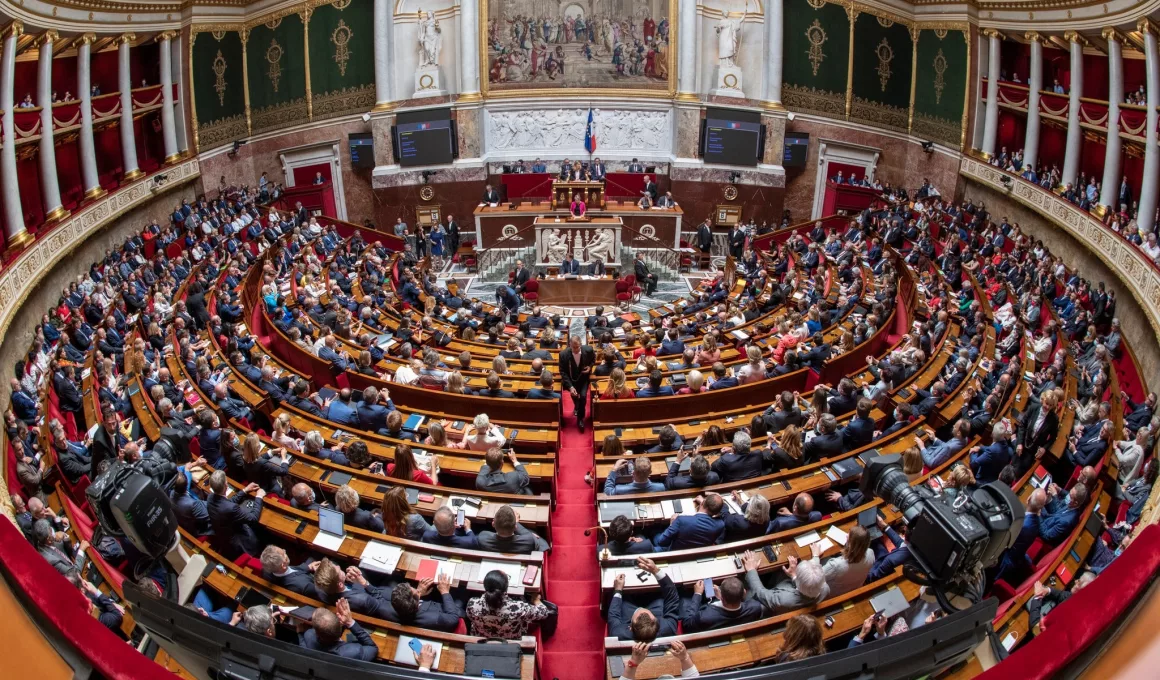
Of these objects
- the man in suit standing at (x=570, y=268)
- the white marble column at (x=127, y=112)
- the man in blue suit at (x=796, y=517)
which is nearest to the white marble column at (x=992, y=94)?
the man in suit standing at (x=570, y=268)

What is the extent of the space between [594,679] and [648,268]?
17.2m

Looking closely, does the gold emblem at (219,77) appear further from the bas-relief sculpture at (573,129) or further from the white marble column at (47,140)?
the bas-relief sculpture at (573,129)

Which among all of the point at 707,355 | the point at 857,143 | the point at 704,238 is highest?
the point at 857,143

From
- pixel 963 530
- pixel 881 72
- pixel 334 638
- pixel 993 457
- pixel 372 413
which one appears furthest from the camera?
pixel 881 72

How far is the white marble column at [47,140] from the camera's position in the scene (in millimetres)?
17562

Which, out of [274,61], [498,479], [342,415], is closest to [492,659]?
[498,479]

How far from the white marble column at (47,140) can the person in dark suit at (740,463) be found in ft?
54.4

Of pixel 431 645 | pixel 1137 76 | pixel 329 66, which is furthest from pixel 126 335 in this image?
pixel 1137 76

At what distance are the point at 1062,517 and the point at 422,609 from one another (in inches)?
251

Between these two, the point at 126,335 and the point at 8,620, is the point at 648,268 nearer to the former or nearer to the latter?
the point at 126,335

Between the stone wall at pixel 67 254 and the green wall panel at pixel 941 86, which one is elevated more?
the green wall panel at pixel 941 86

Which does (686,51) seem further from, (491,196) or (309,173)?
(309,173)

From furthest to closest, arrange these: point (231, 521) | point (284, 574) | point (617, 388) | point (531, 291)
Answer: point (531, 291), point (617, 388), point (231, 521), point (284, 574)

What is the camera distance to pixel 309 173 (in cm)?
2781
